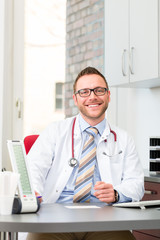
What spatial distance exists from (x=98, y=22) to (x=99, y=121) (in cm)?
257

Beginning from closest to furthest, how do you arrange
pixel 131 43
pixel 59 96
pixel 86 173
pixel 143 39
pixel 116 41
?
pixel 86 173 → pixel 143 39 → pixel 131 43 → pixel 116 41 → pixel 59 96

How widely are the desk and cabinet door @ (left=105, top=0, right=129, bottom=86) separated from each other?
1914mm

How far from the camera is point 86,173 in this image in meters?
2.39

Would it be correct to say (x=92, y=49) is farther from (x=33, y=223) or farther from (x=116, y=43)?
(x=33, y=223)

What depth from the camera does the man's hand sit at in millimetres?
2139

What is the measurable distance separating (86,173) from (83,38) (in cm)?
312

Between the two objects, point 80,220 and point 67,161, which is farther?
point 67,161

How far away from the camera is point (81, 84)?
2512 mm

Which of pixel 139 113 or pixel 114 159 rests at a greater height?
pixel 139 113

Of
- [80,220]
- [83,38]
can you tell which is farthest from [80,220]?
[83,38]

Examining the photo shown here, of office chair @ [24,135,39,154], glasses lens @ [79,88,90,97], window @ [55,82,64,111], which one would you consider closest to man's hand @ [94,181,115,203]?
glasses lens @ [79,88,90,97]

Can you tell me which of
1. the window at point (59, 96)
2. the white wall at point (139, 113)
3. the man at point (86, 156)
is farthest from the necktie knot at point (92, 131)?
the window at point (59, 96)

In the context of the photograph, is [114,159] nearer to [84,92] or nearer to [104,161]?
[104,161]

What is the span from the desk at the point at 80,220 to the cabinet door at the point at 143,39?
5.32ft
